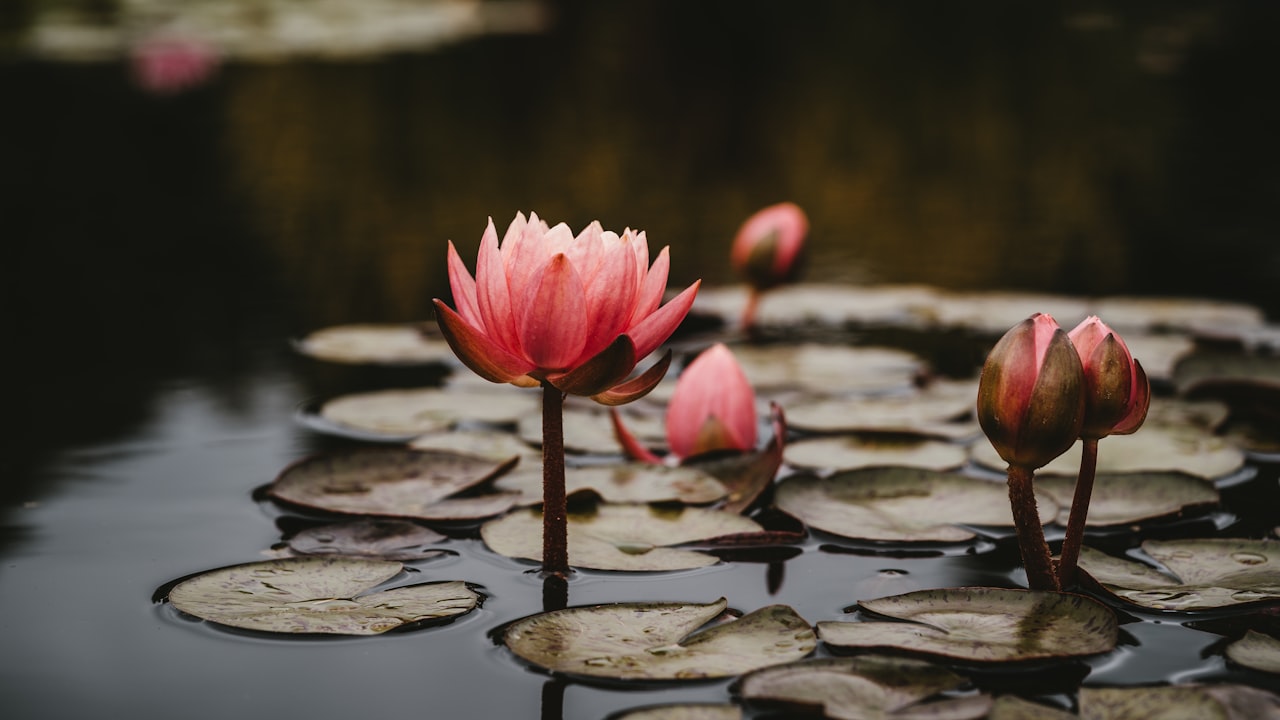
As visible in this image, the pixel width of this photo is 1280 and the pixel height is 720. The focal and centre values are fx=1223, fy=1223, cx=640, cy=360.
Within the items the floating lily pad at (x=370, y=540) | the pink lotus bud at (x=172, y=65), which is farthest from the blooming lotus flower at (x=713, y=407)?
the pink lotus bud at (x=172, y=65)

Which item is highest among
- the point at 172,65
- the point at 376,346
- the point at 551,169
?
the point at 172,65

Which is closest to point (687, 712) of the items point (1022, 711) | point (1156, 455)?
point (1022, 711)

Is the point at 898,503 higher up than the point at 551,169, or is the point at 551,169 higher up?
the point at 551,169

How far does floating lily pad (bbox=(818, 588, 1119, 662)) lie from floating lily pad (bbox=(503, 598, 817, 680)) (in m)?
0.05

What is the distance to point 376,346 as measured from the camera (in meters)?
2.70

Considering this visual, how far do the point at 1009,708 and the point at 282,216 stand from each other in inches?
161

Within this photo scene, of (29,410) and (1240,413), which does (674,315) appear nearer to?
(1240,413)

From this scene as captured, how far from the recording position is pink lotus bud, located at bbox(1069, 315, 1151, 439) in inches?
48.4

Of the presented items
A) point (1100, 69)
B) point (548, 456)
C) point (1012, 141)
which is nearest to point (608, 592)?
point (548, 456)

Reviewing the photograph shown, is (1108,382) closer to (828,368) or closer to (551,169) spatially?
(828,368)

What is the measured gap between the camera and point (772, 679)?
1118 millimetres

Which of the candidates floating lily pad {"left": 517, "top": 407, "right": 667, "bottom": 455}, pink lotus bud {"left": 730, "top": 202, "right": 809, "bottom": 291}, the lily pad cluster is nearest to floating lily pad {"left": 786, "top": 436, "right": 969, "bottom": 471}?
the lily pad cluster

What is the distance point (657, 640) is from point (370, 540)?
0.49m

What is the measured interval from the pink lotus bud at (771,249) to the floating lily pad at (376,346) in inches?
27.9
